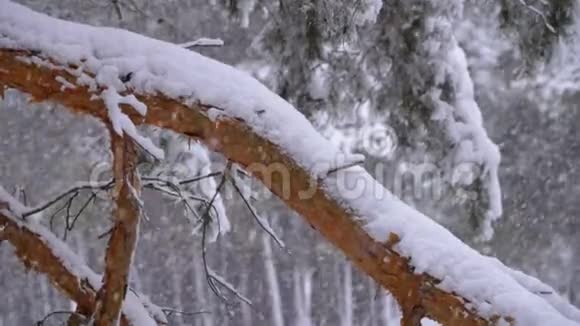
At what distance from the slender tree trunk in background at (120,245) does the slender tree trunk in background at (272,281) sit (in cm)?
1160

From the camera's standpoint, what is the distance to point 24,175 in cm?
1190

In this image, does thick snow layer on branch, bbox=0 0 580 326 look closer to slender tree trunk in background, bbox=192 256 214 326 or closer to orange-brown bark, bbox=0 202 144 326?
orange-brown bark, bbox=0 202 144 326

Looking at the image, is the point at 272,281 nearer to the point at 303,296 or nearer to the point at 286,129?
the point at 303,296

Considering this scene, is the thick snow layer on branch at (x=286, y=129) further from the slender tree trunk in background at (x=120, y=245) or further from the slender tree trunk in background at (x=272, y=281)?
the slender tree trunk in background at (x=272, y=281)

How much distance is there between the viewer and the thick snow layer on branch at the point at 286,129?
71.4 inches

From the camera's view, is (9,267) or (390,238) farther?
Answer: (9,267)

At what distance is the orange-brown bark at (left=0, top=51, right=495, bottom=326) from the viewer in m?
1.84

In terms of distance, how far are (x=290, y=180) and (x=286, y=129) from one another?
13cm

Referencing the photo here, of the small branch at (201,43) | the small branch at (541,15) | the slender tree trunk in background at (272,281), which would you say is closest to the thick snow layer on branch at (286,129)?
the small branch at (201,43)

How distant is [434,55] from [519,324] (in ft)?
10.1

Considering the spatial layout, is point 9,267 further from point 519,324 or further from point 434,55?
point 519,324

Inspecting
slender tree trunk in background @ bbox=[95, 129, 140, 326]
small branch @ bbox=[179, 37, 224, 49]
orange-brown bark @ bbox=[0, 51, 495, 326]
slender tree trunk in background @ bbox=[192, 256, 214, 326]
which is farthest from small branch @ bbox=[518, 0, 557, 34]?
slender tree trunk in background @ bbox=[192, 256, 214, 326]

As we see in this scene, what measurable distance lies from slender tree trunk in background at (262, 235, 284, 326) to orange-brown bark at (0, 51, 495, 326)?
37.8 ft

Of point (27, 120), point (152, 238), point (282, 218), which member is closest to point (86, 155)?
point (27, 120)
